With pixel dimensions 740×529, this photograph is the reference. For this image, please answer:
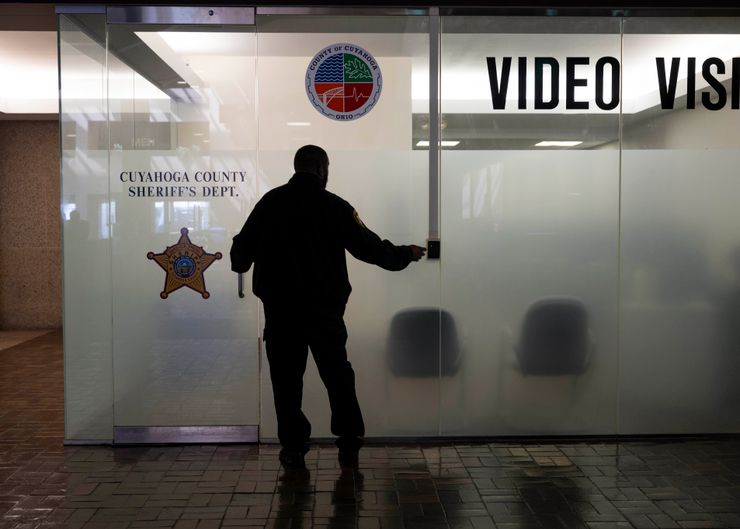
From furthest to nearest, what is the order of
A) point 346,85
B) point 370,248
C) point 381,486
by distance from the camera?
point 346,85, point 370,248, point 381,486

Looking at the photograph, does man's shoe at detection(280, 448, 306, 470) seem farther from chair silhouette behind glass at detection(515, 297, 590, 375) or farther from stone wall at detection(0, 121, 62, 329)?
stone wall at detection(0, 121, 62, 329)

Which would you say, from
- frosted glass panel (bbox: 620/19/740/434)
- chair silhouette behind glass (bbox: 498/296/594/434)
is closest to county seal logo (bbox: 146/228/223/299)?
chair silhouette behind glass (bbox: 498/296/594/434)

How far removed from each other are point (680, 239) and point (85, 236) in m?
4.10

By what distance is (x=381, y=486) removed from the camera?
4730 mm

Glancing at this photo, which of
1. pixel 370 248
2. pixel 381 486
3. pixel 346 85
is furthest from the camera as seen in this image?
pixel 346 85

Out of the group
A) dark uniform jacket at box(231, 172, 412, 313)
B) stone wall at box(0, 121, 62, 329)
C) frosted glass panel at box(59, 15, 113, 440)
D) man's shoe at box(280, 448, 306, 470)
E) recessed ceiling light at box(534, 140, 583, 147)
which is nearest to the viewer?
dark uniform jacket at box(231, 172, 412, 313)

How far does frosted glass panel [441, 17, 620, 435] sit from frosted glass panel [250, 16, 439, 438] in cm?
17

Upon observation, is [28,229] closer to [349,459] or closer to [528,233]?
[349,459]

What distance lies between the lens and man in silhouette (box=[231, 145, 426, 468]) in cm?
493

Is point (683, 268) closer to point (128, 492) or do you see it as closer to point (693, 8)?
point (693, 8)

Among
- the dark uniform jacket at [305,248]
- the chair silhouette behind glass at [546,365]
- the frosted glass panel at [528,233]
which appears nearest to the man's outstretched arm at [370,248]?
the dark uniform jacket at [305,248]

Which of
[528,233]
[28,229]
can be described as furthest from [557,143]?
[28,229]

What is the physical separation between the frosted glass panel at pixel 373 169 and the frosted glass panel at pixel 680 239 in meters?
1.42

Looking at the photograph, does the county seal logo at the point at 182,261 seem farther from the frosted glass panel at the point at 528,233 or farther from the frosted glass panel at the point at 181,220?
the frosted glass panel at the point at 528,233
